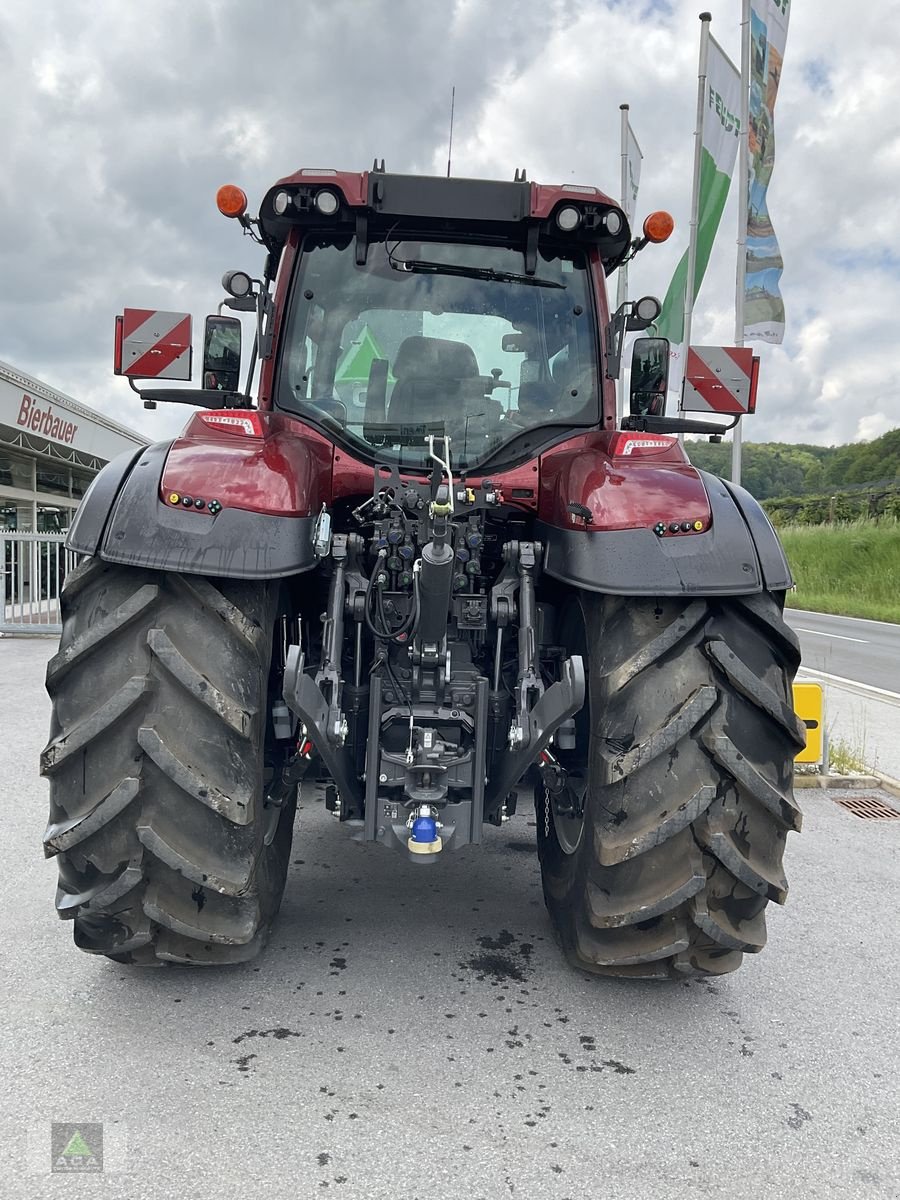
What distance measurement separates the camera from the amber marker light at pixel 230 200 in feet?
10.9

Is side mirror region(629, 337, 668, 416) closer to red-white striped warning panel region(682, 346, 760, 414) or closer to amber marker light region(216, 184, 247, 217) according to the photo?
red-white striped warning panel region(682, 346, 760, 414)

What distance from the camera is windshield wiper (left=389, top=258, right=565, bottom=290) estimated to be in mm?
3375

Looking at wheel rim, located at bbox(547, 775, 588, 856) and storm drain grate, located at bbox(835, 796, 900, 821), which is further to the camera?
storm drain grate, located at bbox(835, 796, 900, 821)

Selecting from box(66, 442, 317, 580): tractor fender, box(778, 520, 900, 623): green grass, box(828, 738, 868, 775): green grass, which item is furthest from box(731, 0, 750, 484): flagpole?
box(778, 520, 900, 623): green grass

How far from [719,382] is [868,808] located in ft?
10.2

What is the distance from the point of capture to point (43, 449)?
24.0 m

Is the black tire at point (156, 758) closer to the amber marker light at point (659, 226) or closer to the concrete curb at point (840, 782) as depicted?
the amber marker light at point (659, 226)

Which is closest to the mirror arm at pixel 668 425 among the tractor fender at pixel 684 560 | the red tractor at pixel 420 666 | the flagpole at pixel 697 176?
the red tractor at pixel 420 666

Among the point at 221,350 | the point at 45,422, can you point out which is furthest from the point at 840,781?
the point at 45,422

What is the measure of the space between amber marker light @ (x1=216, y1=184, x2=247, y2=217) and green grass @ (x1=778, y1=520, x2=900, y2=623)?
20.9 m

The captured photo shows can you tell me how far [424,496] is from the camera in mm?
2797

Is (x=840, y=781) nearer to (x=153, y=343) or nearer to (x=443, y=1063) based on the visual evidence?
(x=443, y=1063)

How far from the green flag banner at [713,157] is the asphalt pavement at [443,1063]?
31.2 ft

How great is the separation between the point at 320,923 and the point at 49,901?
1.14m
